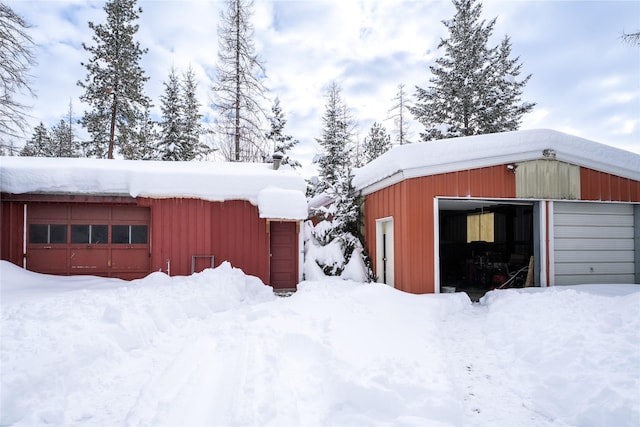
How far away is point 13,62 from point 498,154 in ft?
49.2

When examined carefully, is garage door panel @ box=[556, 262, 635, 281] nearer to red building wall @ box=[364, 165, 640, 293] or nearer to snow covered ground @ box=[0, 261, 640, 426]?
red building wall @ box=[364, 165, 640, 293]

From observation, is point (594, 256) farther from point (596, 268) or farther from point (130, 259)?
point (130, 259)

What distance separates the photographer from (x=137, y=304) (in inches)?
207

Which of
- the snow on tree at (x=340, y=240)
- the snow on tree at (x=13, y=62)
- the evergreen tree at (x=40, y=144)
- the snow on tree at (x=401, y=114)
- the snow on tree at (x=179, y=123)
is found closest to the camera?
the snow on tree at (x=340, y=240)

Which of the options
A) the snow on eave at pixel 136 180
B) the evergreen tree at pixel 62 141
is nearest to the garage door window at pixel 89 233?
the snow on eave at pixel 136 180

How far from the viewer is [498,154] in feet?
23.6

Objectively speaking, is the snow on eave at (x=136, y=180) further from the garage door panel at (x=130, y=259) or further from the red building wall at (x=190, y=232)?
the garage door panel at (x=130, y=259)

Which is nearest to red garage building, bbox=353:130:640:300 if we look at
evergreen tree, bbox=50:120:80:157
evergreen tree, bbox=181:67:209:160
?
evergreen tree, bbox=181:67:209:160

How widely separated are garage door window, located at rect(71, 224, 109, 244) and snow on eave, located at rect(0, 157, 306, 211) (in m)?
1.02

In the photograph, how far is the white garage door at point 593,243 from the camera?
304 inches

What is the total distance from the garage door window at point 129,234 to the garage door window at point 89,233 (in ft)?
0.64

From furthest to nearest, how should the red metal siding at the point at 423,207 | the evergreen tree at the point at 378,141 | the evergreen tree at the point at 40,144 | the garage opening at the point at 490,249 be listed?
1. the evergreen tree at the point at 40,144
2. the evergreen tree at the point at 378,141
3. the garage opening at the point at 490,249
4. the red metal siding at the point at 423,207

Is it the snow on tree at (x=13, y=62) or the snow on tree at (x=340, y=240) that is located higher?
the snow on tree at (x=13, y=62)

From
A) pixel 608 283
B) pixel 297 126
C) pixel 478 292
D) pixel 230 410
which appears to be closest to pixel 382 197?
pixel 478 292
